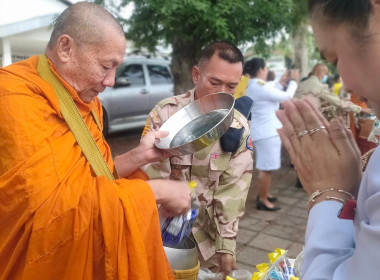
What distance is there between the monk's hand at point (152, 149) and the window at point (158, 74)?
883cm

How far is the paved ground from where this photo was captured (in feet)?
12.3

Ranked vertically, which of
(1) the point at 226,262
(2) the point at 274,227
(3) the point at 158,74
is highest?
(1) the point at 226,262

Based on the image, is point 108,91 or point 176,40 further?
point 108,91

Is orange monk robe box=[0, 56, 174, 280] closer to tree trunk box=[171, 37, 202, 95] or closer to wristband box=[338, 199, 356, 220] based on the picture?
wristband box=[338, 199, 356, 220]

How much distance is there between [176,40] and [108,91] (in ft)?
13.6

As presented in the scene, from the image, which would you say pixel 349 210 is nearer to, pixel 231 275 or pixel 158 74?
pixel 231 275

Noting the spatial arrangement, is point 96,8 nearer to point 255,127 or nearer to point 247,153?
point 247,153

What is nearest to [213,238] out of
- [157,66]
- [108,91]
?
[108,91]

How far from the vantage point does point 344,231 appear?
2.92ft

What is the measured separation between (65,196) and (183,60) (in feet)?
15.3

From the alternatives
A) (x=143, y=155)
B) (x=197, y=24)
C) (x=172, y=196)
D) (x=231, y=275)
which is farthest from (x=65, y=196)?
(x=197, y=24)

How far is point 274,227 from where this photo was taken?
4.41 meters

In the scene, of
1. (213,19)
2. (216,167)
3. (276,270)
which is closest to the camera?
(276,270)

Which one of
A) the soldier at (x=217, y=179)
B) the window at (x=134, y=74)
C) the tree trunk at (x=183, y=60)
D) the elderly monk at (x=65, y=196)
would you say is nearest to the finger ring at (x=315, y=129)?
the elderly monk at (x=65, y=196)
